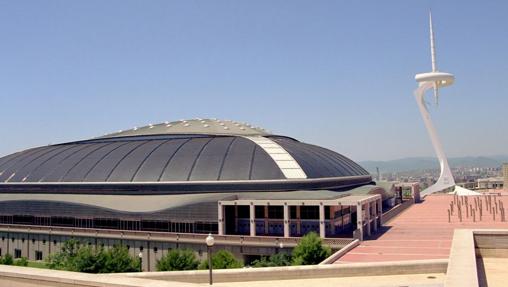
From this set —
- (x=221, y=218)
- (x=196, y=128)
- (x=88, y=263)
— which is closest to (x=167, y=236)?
(x=221, y=218)

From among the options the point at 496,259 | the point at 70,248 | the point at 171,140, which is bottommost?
the point at 70,248

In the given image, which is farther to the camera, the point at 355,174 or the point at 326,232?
the point at 355,174

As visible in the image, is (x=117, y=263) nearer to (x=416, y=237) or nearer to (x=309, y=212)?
(x=309, y=212)

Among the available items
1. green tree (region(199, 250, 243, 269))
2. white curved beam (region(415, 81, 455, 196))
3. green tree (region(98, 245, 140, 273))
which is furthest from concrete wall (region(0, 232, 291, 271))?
white curved beam (region(415, 81, 455, 196))

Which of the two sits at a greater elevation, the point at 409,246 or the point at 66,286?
the point at 66,286

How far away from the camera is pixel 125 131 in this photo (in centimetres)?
9250

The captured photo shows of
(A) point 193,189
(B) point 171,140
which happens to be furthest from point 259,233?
(B) point 171,140

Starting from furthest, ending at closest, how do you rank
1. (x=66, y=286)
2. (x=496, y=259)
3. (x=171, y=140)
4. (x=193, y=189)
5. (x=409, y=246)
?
(x=171, y=140) → (x=193, y=189) → (x=409, y=246) → (x=496, y=259) → (x=66, y=286)

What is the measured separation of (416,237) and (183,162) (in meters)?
31.1

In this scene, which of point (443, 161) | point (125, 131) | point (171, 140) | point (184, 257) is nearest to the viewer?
point (184, 257)

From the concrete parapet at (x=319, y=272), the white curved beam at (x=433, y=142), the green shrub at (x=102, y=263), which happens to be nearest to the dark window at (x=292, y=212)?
the green shrub at (x=102, y=263)

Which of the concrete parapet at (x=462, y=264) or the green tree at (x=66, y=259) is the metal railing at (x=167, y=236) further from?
the concrete parapet at (x=462, y=264)

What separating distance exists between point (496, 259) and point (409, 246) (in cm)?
2835

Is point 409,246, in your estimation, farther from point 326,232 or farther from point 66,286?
point 66,286
